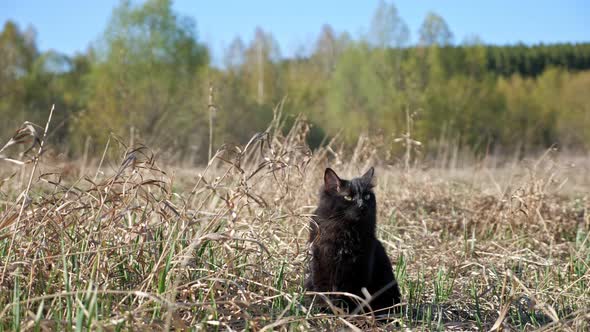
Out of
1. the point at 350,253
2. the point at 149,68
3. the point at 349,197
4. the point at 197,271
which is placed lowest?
the point at 197,271

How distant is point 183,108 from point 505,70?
5464cm

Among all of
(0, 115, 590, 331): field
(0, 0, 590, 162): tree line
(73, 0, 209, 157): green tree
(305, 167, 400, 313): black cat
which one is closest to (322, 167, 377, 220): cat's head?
(305, 167, 400, 313): black cat

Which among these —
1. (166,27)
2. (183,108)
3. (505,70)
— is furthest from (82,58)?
(505,70)

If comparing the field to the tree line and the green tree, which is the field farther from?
the green tree

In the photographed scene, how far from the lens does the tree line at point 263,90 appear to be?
18406 millimetres

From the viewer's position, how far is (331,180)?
2.81 m

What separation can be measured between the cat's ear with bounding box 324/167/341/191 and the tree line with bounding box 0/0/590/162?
1109cm

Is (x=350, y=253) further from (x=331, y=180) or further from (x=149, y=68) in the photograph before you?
(x=149, y=68)

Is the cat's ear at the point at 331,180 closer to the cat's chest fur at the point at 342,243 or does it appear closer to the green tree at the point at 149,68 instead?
the cat's chest fur at the point at 342,243

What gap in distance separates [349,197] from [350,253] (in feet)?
0.98

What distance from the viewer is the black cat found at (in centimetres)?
250

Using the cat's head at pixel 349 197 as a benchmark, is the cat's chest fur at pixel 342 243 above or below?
below

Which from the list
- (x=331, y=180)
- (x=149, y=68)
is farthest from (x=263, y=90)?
(x=331, y=180)

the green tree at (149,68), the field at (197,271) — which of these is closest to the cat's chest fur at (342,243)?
the field at (197,271)
